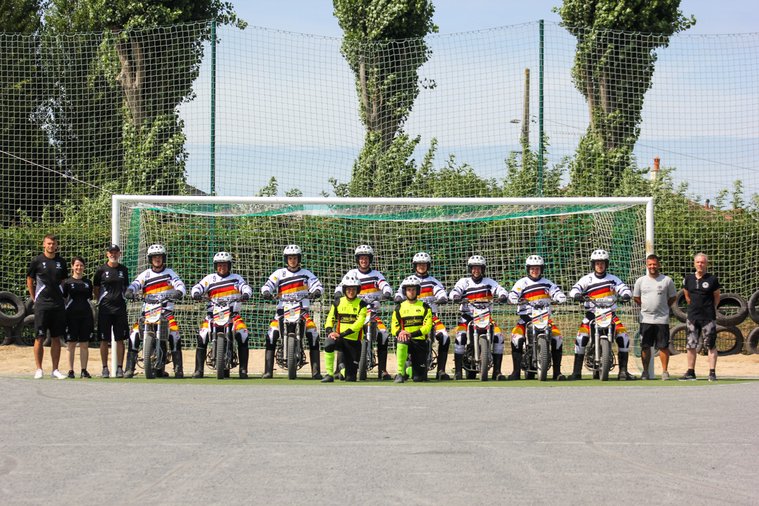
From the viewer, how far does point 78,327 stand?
14531 mm

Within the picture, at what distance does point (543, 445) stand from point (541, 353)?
20.5ft

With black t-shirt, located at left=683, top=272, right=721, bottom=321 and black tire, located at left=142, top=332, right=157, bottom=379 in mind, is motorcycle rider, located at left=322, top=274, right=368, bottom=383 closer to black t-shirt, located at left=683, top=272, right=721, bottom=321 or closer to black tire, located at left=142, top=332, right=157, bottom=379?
black tire, located at left=142, top=332, right=157, bottom=379

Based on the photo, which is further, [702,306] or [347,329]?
[702,306]

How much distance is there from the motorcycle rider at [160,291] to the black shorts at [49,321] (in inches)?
34.2

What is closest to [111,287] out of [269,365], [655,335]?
[269,365]

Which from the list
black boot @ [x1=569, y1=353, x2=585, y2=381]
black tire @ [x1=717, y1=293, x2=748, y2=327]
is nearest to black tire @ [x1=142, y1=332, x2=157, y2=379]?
black boot @ [x1=569, y1=353, x2=585, y2=381]

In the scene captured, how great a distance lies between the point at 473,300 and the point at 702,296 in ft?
9.15

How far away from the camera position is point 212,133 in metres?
17.4

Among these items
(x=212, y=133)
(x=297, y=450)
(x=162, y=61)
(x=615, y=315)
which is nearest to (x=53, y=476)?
(x=297, y=450)

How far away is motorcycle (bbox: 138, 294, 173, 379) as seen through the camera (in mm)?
14555

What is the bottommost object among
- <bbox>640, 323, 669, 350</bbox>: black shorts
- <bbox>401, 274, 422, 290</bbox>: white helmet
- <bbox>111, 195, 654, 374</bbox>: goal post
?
<bbox>640, 323, 669, 350</bbox>: black shorts

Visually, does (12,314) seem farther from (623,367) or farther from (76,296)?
(623,367)

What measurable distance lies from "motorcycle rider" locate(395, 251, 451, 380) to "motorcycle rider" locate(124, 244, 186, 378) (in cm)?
280

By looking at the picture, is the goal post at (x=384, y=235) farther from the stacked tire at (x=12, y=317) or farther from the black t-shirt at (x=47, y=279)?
the stacked tire at (x=12, y=317)
